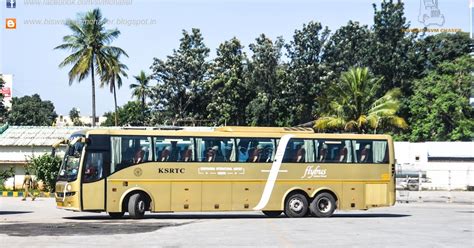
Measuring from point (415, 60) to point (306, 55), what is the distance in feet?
35.1

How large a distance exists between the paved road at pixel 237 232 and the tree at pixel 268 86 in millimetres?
33729

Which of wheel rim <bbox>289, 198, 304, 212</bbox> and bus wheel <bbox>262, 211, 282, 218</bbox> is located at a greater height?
wheel rim <bbox>289, 198, 304, 212</bbox>

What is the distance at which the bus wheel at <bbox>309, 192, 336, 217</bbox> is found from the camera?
86.5 feet

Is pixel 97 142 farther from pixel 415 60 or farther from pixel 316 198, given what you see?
pixel 415 60

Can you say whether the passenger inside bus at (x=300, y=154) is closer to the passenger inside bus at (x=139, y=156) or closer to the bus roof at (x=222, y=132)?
the bus roof at (x=222, y=132)

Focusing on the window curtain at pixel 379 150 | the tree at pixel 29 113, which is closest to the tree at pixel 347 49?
the window curtain at pixel 379 150

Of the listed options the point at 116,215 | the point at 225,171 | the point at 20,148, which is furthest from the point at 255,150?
the point at 20,148

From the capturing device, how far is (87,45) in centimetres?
5422

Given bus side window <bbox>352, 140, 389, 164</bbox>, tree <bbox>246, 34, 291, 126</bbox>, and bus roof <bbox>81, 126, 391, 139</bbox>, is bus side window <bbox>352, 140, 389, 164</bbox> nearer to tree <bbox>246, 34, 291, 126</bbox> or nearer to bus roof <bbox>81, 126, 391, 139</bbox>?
bus roof <bbox>81, 126, 391, 139</bbox>

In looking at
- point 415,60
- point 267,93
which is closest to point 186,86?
point 267,93

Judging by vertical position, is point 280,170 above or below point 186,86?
below

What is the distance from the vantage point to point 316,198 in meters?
26.5

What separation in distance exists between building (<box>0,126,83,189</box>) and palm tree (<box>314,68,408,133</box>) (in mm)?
19649

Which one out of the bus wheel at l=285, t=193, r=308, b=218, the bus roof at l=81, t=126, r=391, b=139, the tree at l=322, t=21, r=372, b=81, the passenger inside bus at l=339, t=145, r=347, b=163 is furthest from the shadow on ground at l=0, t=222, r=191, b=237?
the tree at l=322, t=21, r=372, b=81
